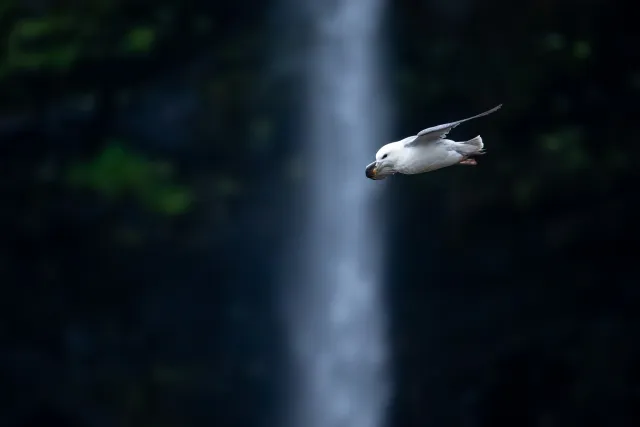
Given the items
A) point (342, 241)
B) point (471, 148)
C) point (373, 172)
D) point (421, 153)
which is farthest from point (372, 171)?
point (342, 241)

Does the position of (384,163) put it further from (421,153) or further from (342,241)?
(342,241)

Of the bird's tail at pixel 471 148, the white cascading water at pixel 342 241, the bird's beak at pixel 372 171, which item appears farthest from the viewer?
the white cascading water at pixel 342 241

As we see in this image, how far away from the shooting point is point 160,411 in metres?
8.34

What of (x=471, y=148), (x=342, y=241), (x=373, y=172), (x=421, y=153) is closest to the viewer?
(x=373, y=172)

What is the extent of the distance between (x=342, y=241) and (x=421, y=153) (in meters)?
5.38

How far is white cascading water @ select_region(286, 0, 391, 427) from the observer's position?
320 inches

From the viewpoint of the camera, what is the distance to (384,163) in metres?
3.24

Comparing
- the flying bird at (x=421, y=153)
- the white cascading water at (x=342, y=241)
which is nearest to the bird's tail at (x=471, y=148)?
the flying bird at (x=421, y=153)

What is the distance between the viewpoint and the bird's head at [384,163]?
3.21 metres

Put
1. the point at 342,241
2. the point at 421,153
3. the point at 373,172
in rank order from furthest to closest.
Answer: the point at 342,241 → the point at 421,153 → the point at 373,172

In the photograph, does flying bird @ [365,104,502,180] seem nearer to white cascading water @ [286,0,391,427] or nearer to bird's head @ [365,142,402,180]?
bird's head @ [365,142,402,180]

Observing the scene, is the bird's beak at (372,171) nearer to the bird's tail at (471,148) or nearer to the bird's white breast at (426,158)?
the bird's white breast at (426,158)

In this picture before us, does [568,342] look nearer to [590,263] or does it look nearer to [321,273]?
[590,263]

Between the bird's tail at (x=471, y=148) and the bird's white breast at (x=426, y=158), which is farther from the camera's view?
the bird's tail at (x=471, y=148)
